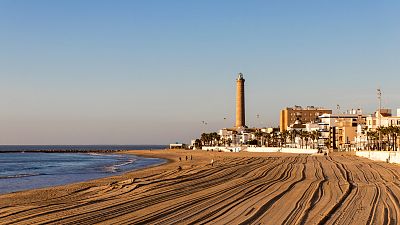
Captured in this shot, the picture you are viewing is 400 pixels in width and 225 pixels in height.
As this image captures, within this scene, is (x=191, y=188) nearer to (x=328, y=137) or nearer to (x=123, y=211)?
(x=123, y=211)

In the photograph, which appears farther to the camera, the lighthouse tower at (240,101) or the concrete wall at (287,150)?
the lighthouse tower at (240,101)

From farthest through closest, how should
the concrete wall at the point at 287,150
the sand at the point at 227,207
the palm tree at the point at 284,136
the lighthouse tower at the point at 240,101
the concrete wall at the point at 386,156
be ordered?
1. the lighthouse tower at the point at 240,101
2. the palm tree at the point at 284,136
3. the concrete wall at the point at 287,150
4. the concrete wall at the point at 386,156
5. the sand at the point at 227,207

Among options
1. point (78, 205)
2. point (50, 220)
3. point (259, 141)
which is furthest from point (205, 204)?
point (259, 141)

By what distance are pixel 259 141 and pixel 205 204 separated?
159 metres

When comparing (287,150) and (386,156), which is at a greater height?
(386,156)

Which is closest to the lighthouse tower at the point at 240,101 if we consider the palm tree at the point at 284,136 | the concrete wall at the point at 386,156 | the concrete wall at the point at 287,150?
the palm tree at the point at 284,136

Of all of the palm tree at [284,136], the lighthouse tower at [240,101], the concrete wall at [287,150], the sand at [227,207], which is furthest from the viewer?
the lighthouse tower at [240,101]

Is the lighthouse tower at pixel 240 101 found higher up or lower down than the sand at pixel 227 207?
higher up

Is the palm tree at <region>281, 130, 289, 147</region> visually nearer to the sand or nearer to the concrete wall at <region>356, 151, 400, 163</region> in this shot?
the concrete wall at <region>356, 151, 400, 163</region>

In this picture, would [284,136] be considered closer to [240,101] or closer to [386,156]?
[240,101]

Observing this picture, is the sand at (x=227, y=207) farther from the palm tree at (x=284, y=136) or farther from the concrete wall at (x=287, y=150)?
the palm tree at (x=284, y=136)

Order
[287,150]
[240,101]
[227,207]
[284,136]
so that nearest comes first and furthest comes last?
[227,207]
[287,150]
[284,136]
[240,101]

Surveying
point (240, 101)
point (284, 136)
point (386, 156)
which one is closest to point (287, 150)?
point (284, 136)

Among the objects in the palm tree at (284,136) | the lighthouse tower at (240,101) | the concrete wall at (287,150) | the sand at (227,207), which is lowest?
the sand at (227,207)
